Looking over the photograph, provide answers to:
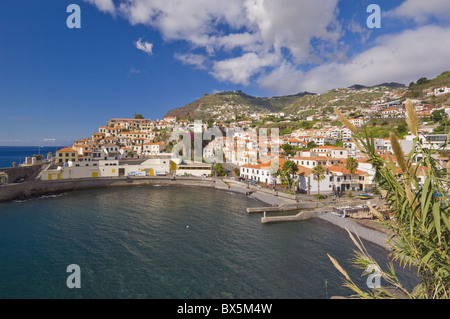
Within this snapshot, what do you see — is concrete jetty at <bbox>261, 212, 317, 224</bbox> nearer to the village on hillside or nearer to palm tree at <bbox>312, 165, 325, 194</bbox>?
palm tree at <bbox>312, 165, 325, 194</bbox>

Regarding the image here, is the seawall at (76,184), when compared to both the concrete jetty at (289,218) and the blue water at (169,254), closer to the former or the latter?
the blue water at (169,254)

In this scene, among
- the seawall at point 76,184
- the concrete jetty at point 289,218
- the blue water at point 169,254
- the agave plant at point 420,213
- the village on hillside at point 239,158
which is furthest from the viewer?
the village on hillside at point 239,158

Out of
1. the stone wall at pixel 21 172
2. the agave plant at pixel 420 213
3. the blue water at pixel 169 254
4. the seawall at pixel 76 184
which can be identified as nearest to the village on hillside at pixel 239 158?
the stone wall at pixel 21 172

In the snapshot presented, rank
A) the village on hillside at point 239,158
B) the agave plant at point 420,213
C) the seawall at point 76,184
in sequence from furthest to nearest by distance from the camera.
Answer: the village on hillside at point 239,158
the seawall at point 76,184
the agave plant at point 420,213

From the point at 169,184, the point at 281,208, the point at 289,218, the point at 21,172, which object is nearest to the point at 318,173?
A: the point at 281,208

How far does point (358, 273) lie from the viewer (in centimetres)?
1795

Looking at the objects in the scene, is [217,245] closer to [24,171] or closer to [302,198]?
[302,198]

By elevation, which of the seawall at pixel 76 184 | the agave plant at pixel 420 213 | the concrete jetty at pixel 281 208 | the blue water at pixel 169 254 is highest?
the agave plant at pixel 420 213

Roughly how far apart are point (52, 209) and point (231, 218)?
29.8 metres

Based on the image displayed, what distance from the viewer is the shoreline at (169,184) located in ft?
90.4

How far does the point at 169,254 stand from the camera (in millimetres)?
20516

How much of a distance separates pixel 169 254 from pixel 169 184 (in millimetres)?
38879

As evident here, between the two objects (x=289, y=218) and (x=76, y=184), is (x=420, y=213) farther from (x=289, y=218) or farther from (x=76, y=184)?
(x=76, y=184)

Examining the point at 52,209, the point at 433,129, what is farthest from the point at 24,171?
the point at 433,129
